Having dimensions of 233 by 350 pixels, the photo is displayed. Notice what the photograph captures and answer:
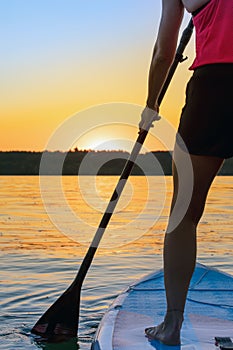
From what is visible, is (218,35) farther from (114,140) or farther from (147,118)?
(114,140)

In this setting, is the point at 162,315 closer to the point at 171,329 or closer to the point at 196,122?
the point at 171,329

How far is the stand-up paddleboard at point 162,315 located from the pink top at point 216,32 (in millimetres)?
1497

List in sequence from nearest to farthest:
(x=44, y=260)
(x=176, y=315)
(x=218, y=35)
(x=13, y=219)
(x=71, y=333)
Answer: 1. (x=218, y=35)
2. (x=176, y=315)
3. (x=71, y=333)
4. (x=44, y=260)
5. (x=13, y=219)

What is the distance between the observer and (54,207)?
18703 mm

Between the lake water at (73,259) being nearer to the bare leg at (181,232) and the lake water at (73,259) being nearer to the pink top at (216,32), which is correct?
the bare leg at (181,232)

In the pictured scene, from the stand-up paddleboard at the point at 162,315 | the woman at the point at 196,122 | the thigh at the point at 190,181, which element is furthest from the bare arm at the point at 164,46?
the stand-up paddleboard at the point at 162,315

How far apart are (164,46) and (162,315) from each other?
1.77 m

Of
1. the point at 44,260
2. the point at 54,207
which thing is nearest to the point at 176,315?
the point at 44,260

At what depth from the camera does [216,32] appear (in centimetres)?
323

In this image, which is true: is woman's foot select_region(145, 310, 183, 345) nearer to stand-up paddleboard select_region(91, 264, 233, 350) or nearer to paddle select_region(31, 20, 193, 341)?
stand-up paddleboard select_region(91, 264, 233, 350)

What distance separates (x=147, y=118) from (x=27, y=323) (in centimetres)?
219

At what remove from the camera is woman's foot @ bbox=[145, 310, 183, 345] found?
363 centimetres

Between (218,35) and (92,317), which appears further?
(92,317)

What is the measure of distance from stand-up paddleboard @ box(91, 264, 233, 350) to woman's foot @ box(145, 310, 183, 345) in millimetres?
35
